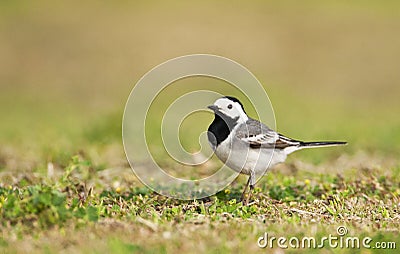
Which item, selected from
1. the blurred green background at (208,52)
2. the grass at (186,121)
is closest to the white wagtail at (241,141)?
the grass at (186,121)

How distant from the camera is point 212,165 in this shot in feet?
32.2

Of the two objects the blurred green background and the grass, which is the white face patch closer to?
the grass

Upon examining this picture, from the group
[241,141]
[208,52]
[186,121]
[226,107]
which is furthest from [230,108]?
[208,52]

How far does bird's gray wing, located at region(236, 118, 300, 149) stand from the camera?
700cm

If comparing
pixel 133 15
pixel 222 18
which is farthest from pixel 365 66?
pixel 133 15

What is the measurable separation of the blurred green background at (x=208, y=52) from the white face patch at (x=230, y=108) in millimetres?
6290

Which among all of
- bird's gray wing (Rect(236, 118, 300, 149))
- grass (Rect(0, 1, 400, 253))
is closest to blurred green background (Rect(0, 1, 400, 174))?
grass (Rect(0, 1, 400, 253))

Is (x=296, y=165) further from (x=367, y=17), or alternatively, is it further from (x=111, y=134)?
(x=367, y=17)

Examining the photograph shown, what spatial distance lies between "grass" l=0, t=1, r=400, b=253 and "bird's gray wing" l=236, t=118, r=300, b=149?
0.63 metres

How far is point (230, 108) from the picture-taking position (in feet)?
23.2

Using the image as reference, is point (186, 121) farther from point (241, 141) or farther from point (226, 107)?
point (241, 141)

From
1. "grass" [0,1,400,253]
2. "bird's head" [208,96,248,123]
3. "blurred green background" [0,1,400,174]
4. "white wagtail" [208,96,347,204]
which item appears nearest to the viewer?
"grass" [0,1,400,253]

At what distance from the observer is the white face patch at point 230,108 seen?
703cm

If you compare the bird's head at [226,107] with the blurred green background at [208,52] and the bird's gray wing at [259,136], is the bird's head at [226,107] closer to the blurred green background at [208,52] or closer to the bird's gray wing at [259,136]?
the bird's gray wing at [259,136]
